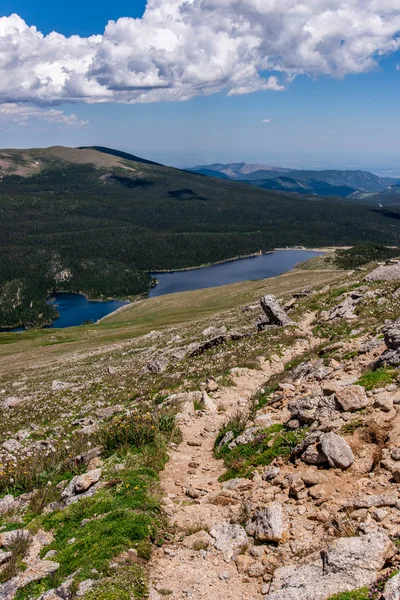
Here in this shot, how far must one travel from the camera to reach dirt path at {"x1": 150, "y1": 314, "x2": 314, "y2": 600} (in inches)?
350

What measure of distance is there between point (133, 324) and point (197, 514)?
272 ft

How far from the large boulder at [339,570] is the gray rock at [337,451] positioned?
270 cm

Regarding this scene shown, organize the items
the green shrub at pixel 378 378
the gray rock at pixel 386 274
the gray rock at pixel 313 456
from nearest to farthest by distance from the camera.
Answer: the gray rock at pixel 313 456, the green shrub at pixel 378 378, the gray rock at pixel 386 274

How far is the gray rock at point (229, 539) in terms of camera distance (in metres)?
9.87

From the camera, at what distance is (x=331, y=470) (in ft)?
36.8

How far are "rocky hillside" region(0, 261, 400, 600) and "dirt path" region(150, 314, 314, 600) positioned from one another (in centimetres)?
4

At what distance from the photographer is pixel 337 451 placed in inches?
442

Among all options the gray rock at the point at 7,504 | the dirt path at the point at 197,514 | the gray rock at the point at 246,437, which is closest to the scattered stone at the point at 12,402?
the dirt path at the point at 197,514

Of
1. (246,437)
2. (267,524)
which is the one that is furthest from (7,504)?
(267,524)

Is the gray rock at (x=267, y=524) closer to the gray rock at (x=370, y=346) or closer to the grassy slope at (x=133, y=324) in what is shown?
the gray rock at (x=370, y=346)

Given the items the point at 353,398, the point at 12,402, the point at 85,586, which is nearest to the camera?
the point at 85,586


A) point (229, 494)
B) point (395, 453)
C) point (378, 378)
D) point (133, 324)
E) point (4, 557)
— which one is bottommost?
point (133, 324)

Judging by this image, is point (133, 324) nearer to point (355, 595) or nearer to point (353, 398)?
point (353, 398)

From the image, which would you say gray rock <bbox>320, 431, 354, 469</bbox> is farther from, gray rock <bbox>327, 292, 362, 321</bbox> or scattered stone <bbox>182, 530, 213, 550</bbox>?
gray rock <bbox>327, 292, 362, 321</bbox>
